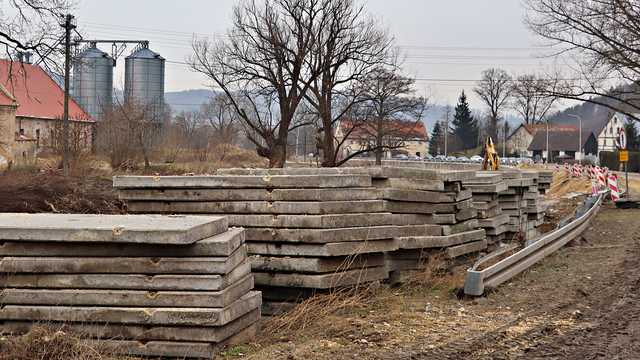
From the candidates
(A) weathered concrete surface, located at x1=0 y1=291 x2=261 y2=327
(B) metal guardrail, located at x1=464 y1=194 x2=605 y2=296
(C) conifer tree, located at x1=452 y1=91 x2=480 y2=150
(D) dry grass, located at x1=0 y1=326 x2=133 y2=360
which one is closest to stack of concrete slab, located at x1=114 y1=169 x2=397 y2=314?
(B) metal guardrail, located at x1=464 y1=194 x2=605 y2=296

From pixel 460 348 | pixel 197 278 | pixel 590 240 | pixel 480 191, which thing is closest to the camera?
pixel 197 278

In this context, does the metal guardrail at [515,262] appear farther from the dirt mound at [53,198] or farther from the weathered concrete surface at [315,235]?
the dirt mound at [53,198]

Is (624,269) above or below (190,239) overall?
below

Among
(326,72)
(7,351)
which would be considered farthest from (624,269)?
(326,72)

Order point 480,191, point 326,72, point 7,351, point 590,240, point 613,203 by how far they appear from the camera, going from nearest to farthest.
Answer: point 7,351 → point 480,191 → point 590,240 → point 613,203 → point 326,72

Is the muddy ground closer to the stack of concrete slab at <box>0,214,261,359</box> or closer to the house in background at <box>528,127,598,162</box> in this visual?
the stack of concrete slab at <box>0,214,261,359</box>

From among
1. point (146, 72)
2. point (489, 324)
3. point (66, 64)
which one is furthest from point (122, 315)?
point (146, 72)

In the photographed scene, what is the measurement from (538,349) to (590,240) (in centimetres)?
956

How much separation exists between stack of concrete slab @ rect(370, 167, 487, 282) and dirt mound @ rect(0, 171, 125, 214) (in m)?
7.08

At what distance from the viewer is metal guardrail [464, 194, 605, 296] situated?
8352 mm

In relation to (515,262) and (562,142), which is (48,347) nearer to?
(515,262)

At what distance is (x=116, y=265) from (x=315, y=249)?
2.69 metres

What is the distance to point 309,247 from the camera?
7.96 metres

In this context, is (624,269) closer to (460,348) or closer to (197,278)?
(460,348)
